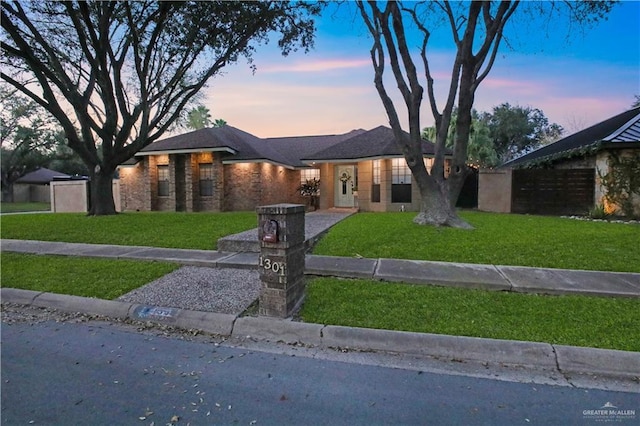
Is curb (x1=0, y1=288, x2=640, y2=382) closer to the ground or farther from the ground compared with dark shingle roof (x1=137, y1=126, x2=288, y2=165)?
closer to the ground

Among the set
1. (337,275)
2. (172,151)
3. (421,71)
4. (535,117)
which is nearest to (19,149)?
(172,151)

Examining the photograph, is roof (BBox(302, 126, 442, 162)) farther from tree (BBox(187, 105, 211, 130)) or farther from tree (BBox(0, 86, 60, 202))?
tree (BBox(187, 105, 211, 130))

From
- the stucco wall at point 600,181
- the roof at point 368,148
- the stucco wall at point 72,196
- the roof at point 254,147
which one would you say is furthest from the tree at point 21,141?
the stucco wall at point 600,181

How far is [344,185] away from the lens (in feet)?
61.0

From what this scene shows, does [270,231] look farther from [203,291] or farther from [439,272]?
[439,272]

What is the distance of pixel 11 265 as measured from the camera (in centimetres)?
643

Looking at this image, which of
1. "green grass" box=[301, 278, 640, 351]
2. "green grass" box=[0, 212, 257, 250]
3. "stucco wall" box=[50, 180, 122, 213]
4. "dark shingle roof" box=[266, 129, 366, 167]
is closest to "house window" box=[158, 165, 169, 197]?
"stucco wall" box=[50, 180, 122, 213]

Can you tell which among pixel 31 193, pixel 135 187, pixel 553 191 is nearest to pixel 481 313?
pixel 553 191

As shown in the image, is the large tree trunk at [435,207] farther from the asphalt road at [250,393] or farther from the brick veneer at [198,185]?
the brick veneer at [198,185]

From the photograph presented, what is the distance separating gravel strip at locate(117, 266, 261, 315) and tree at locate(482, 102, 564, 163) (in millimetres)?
35186

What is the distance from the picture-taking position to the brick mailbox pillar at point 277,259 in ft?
12.8

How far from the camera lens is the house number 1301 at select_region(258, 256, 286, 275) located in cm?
391

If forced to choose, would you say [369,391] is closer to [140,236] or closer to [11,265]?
[11,265]

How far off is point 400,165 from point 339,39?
5.87 m
